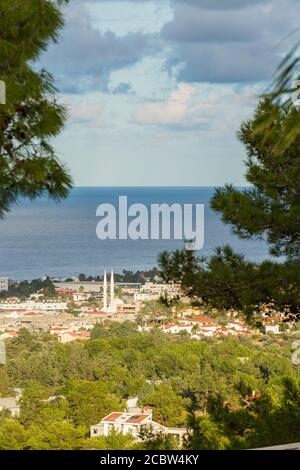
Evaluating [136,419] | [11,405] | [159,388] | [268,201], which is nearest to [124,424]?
[136,419]

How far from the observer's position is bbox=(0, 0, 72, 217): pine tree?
2.08 m

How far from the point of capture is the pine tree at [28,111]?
2078 millimetres

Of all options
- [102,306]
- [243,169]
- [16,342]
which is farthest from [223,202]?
[102,306]

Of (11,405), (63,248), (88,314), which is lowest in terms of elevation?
(11,405)

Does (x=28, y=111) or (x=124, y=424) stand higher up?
(x=28, y=111)

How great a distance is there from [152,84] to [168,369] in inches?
1528

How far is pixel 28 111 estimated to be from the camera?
6.95 ft

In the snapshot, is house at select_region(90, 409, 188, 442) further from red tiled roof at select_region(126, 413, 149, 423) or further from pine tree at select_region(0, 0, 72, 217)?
pine tree at select_region(0, 0, 72, 217)

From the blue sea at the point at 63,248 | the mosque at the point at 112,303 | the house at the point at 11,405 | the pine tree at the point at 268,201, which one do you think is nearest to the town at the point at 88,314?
the mosque at the point at 112,303

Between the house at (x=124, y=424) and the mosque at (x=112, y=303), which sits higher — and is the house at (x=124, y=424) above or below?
below

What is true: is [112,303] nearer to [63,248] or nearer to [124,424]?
[63,248]

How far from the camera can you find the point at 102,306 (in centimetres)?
2066

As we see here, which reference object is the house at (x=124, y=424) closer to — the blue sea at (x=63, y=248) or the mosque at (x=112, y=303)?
the blue sea at (x=63, y=248)
